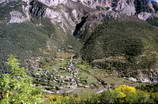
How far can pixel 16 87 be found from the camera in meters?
21.7

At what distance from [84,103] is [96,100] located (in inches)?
257

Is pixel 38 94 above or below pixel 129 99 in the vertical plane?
above

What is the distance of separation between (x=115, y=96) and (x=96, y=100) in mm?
10242

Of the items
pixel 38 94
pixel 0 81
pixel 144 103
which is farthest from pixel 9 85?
pixel 144 103

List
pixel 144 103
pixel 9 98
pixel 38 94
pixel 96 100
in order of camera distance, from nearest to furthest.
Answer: pixel 9 98
pixel 38 94
pixel 144 103
pixel 96 100

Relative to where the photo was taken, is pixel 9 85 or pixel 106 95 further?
pixel 106 95

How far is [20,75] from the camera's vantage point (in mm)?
22391

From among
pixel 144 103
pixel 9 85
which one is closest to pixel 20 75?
pixel 9 85

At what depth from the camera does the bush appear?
21312mm

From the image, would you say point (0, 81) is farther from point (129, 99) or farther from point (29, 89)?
point (129, 99)

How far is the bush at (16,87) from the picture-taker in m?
21.3

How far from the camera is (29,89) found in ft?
72.5

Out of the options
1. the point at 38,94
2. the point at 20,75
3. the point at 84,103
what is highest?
the point at 20,75

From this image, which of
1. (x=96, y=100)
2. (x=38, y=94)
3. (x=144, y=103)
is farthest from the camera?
(x=96, y=100)
